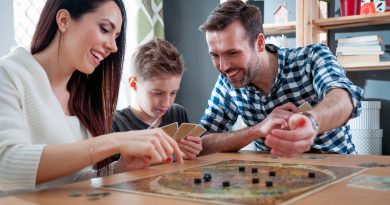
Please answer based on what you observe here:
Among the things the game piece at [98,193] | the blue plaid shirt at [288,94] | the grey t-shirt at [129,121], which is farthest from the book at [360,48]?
the game piece at [98,193]

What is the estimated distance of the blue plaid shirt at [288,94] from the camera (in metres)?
1.83

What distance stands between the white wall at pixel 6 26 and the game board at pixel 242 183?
4.31ft

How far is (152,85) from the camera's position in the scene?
1.88 meters

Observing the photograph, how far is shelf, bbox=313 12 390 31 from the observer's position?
8.91ft

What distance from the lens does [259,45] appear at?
2.00 meters

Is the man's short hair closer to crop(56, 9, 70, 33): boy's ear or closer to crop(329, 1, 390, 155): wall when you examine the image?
crop(56, 9, 70, 33): boy's ear

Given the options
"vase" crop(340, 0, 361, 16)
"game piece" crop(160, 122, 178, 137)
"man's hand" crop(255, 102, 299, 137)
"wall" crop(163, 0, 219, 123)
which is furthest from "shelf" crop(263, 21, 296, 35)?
"game piece" crop(160, 122, 178, 137)

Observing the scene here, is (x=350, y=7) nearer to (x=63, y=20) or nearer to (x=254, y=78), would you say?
(x=254, y=78)

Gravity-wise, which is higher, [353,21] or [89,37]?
[353,21]

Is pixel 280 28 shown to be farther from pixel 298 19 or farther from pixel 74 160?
pixel 74 160

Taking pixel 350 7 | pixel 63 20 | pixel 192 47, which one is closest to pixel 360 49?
pixel 350 7

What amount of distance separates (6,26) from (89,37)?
3.17 ft

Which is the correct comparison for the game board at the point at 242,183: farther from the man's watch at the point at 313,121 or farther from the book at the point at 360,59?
the book at the point at 360,59

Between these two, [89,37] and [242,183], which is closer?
[242,183]
